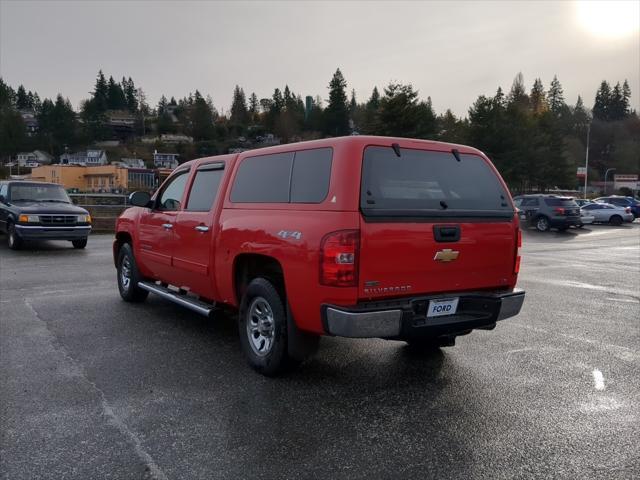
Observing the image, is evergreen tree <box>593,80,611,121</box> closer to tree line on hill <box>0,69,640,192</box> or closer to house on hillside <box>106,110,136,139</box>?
tree line on hill <box>0,69,640,192</box>

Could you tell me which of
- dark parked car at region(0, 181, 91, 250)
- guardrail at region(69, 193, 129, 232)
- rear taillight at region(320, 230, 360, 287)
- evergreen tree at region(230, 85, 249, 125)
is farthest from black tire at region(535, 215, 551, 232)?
evergreen tree at region(230, 85, 249, 125)

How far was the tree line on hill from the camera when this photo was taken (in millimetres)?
56750

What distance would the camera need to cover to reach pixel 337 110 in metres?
117

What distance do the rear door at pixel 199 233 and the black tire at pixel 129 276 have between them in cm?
138

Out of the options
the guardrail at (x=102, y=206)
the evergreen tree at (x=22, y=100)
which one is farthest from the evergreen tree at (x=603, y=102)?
the evergreen tree at (x=22, y=100)

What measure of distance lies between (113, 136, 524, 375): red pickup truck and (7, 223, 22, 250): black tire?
404 inches

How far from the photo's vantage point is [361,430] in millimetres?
3691

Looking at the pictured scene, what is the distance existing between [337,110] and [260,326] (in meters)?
116

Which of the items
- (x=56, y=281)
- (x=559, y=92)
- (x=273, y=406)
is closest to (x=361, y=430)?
(x=273, y=406)

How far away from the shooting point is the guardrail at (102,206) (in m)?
20.9

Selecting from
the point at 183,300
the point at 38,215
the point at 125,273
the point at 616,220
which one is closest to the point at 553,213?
the point at 616,220

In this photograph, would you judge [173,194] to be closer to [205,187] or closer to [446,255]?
[205,187]

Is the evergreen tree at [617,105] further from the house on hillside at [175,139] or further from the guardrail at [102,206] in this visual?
the guardrail at [102,206]

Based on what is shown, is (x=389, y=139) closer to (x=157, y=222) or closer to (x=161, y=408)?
(x=161, y=408)
